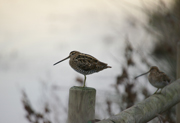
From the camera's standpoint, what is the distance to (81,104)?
246cm

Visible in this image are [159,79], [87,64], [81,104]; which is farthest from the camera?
[159,79]

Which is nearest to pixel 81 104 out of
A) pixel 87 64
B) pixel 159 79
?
pixel 87 64

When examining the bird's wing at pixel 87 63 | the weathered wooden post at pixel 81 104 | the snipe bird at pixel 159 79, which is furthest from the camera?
the snipe bird at pixel 159 79

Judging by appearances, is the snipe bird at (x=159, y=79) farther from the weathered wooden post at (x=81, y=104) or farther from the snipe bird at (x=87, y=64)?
the weathered wooden post at (x=81, y=104)

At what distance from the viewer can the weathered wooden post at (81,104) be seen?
2.46m

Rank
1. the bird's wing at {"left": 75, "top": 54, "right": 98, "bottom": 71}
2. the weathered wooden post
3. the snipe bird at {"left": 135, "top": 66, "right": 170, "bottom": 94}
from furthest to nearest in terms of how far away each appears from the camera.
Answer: the snipe bird at {"left": 135, "top": 66, "right": 170, "bottom": 94} → the bird's wing at {"left": 75, "top": 54, "right": 98, "bottom": 71} → the weathered wooden post

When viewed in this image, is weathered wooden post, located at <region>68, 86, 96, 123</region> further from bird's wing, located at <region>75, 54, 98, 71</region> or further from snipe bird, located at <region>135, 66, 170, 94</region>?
snipe bird, located at <region>135, 66, 170, 94</region>

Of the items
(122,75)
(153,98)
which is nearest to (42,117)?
(122,75)

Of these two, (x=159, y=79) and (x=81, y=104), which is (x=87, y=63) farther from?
(x=159, y=79)

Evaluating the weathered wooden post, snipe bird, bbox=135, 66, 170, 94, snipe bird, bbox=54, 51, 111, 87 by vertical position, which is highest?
snipe bird, bbox=135, 66, 170, 94

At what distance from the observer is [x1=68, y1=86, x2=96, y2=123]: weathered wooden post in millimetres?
2465

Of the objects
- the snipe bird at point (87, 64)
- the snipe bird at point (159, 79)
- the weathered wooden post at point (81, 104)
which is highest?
the snipe bird at point (159, 79)

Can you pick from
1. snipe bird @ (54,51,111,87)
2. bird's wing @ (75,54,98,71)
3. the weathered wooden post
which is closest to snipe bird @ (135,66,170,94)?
snipe bird @ (54,51,111,87)

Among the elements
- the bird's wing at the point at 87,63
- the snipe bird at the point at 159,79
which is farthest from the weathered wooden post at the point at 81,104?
the snipe bird at the point at 159,79
